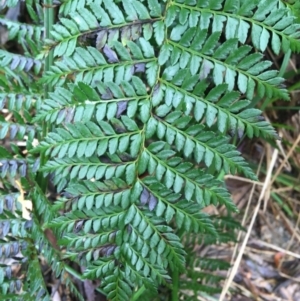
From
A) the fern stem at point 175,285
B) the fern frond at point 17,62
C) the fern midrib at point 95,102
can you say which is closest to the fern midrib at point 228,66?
the fern midrib at point 95,102

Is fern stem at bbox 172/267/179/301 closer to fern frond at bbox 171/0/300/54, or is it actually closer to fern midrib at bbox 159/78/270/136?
fern midrib at bbox 159/78/270/136

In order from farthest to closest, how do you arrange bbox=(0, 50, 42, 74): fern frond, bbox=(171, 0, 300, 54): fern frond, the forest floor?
the forest floor < bbox=(0, 50, 42, 74): fern frond < bbox=(171, 0, 300, 54): fern frond

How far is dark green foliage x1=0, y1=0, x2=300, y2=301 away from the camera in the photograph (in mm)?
1073

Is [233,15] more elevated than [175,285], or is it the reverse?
[233,15]

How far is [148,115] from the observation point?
1108 mm

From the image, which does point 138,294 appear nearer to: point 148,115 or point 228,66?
point 148,115

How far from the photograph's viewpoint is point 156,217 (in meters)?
1.12

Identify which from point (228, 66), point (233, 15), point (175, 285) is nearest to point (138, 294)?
point (175, 285)

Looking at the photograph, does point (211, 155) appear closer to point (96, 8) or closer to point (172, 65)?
point (172, 65)

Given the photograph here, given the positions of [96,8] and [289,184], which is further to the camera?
[289,184]

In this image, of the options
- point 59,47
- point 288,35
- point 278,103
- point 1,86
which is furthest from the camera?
point 278,103

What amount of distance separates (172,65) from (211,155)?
23 centimetres

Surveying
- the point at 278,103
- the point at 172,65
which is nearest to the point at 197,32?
the point at 172,65

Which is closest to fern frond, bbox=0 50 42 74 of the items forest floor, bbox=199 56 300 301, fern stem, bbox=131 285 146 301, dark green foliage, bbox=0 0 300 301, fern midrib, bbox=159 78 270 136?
dark green foliage, bbox=0 0 300 301
